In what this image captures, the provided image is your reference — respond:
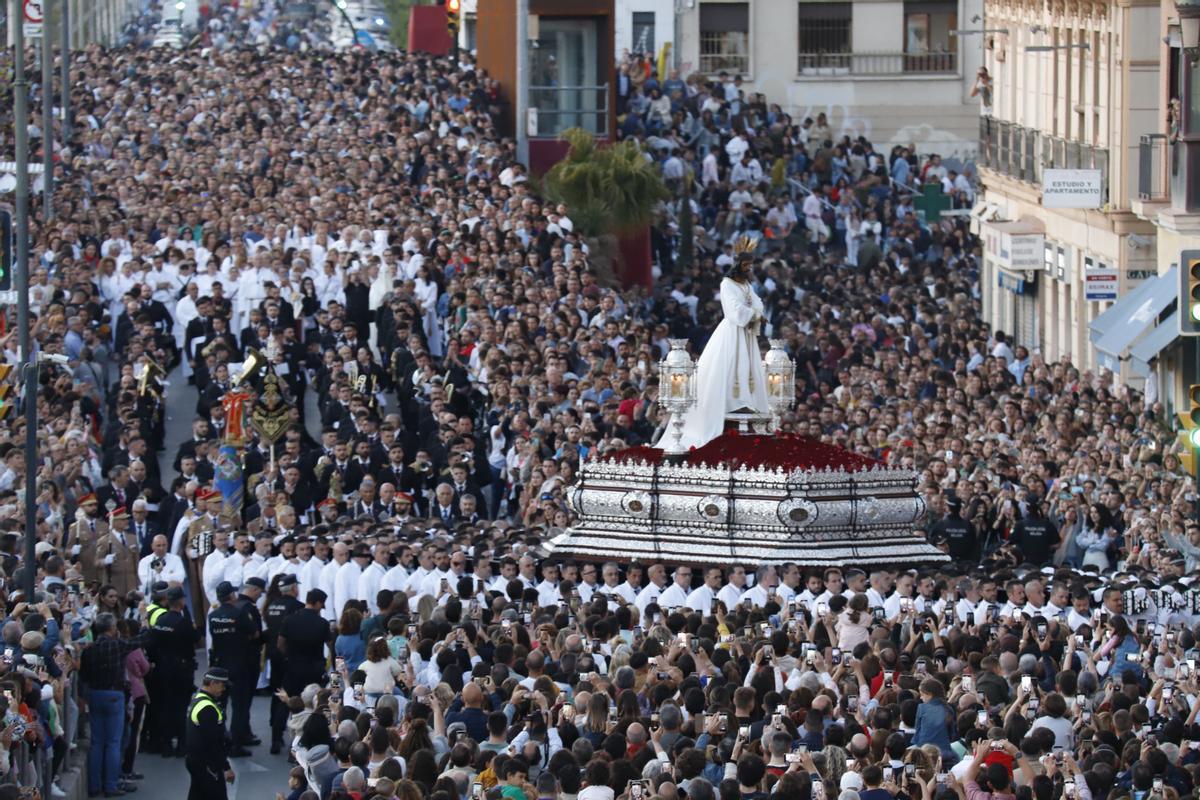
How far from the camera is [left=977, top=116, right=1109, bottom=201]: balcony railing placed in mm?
48812

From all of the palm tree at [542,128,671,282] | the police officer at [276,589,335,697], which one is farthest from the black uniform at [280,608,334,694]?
the palm tree at [542,128,671,282]

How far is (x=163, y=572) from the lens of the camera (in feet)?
103

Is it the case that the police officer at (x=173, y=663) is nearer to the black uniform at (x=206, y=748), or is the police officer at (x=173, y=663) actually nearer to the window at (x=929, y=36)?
the black uniform at (x=206, y=748)

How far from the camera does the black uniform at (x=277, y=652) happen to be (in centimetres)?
2872

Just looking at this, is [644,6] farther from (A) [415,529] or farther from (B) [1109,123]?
(A) [415,529]

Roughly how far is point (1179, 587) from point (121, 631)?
8.21 metres

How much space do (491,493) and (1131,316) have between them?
34.1ft

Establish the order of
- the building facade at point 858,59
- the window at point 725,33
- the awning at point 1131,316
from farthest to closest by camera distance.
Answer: the window at point 725,33 < the building facade at point 858,59 < the awning at point 1131,316

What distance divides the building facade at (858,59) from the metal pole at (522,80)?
61.8 feet

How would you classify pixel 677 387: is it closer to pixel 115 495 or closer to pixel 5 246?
pixel 115 495

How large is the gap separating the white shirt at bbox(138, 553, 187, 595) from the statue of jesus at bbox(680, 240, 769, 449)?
16.6 feet

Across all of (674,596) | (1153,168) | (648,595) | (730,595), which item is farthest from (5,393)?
(1153,168)

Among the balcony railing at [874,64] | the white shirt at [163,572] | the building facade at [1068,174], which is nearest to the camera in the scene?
the white shirt at [163,572]

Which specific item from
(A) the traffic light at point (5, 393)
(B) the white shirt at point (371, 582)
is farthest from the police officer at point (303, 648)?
(A) the traffic light at point (5, 393)
